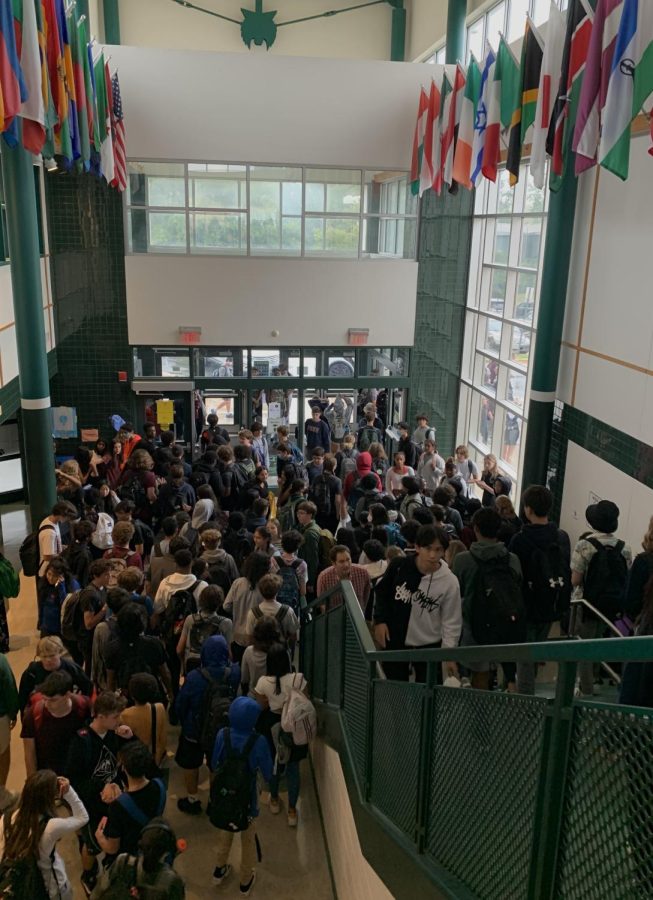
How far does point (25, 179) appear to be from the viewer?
8625mm

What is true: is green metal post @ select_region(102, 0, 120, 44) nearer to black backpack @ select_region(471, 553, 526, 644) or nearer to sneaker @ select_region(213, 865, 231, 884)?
black backpack @ select_region(471, 553, 526, 644)

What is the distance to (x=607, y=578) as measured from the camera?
17.1ft

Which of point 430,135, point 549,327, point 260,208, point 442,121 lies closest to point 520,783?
point 549,327

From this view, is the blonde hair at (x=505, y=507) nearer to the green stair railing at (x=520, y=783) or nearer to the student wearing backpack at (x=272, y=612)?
the student wearing backpack at (x=272, y=612)

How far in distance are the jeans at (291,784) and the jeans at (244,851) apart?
1.81ft

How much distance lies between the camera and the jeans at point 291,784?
5207 millimetres

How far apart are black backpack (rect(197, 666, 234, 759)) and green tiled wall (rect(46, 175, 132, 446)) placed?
10.00m

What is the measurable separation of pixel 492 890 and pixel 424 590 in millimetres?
1808

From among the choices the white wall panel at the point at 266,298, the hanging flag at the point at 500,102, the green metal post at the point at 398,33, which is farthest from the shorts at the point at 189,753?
the green metal post at the point at 398,33

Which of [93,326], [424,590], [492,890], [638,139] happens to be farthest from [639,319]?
[93,326]

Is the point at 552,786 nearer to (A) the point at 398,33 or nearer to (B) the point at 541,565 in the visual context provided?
(B) the point at 541,565

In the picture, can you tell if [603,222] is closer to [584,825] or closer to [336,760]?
[336,760]

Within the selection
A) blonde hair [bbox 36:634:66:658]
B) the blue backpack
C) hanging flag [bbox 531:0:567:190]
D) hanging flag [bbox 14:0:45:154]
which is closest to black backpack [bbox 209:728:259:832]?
blonde hair [bbox 36:634:66:658]

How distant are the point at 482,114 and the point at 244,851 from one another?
8845mm
